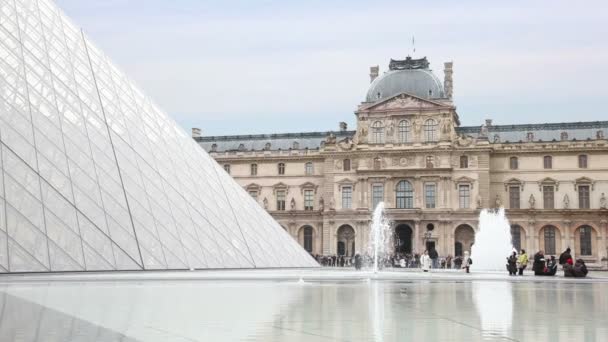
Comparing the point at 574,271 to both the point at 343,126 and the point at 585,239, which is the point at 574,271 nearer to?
the point at 585,239

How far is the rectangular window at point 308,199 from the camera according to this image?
2630 inches

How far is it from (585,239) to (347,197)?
1981 cm

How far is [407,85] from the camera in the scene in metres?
63.7

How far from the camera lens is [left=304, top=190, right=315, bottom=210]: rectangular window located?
2630 inches

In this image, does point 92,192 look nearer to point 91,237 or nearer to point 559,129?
point 91,237

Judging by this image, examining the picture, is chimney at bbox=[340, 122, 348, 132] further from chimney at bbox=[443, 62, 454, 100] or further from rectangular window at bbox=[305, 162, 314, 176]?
chimney at bbox=[443, 62, 454, 100]

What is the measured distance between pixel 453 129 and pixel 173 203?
42794mm

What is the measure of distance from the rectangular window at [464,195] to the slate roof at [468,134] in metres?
5.38

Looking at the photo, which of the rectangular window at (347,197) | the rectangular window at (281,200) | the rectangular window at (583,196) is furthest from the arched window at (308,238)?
the rectangular window at (583,196)

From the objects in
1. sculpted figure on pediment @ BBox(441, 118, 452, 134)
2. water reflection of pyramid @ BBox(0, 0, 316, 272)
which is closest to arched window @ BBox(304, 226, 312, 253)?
sculpted figure on pediment @ BBox(441, 118, 452, 134)

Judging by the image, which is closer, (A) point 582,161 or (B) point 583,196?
(B) point 583,196

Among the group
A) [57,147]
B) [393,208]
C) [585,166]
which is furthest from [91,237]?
[585,166]

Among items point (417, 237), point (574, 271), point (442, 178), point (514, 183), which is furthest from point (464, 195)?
point (574, 271)

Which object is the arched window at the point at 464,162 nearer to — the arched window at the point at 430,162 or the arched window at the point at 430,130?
the arched window at the point at 430,162
